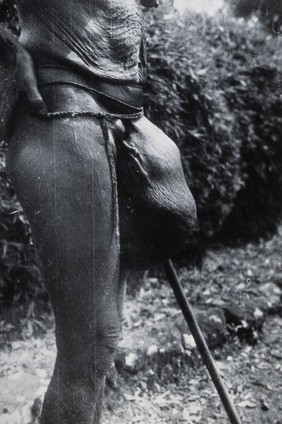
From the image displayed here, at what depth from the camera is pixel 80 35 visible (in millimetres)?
1628

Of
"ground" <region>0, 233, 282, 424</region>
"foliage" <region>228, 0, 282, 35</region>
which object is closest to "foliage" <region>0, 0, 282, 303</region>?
"foliage" <region>228, 0, 282, 35</region>

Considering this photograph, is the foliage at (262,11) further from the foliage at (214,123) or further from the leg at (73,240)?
the leg at (73,240)

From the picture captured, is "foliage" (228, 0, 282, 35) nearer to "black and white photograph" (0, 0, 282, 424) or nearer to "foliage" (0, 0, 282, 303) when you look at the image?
"black and white photograph" (0, 0, 282, 424)

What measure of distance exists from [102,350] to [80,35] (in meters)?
0.94

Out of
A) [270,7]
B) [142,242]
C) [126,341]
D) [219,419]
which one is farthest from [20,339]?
[270,7]

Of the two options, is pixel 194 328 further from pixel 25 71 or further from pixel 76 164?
pixel 25 71

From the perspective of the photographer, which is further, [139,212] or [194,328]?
[194,328]

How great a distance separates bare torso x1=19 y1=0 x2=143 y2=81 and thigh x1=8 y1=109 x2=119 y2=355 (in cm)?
18

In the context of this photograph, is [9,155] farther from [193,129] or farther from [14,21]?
[193,129]

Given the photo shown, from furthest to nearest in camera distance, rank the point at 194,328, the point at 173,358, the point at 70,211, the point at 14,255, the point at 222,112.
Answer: the point at 222,112
the point at 14,255
the point at 173,358
the point at 194,328
the point at 70,211

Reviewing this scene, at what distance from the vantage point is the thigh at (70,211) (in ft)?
5.23

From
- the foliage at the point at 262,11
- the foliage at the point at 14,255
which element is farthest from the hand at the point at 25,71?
the foliage at the point at 262,11

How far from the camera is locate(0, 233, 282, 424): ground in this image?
330 cm

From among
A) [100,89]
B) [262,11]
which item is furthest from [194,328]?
[262,11]
